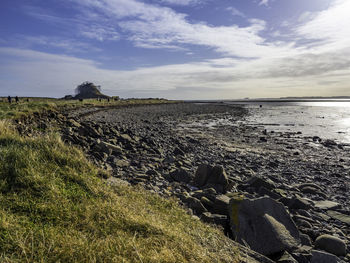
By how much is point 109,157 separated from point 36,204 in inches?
249

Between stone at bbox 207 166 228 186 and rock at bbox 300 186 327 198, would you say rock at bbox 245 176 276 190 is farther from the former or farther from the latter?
rock at bbox 300 186 327 198

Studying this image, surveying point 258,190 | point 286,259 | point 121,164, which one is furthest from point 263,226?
point 121,164

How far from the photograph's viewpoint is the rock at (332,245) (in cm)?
517

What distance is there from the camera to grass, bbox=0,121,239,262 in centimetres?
322

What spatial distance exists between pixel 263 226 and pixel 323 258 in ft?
4.39

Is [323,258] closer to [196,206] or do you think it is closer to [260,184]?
[196,206]

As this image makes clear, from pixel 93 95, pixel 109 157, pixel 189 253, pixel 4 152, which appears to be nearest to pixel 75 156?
pixel 4 152

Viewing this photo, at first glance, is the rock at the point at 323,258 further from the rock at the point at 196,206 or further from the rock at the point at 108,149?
the rock at the point at 108,149

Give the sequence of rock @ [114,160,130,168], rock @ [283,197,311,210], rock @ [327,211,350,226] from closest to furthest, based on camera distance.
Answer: rock @ [327,211,350,226] → rock @ [283,197,311,210] → rock @ [114,160,130,168]

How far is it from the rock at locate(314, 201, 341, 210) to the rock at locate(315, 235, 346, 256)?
2.78 meters

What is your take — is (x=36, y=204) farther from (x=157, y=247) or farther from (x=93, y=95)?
(x=93, y=95)

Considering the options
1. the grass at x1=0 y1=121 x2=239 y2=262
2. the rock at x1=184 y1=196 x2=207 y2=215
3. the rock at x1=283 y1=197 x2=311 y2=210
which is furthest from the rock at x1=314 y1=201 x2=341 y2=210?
the grass at x1=0 y1=121 x2=239 y2=262

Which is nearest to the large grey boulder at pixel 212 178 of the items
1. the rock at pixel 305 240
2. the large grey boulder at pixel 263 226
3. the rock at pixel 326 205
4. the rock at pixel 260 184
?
the rock at pixel 260 184

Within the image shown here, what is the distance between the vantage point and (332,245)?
5.24 metres
